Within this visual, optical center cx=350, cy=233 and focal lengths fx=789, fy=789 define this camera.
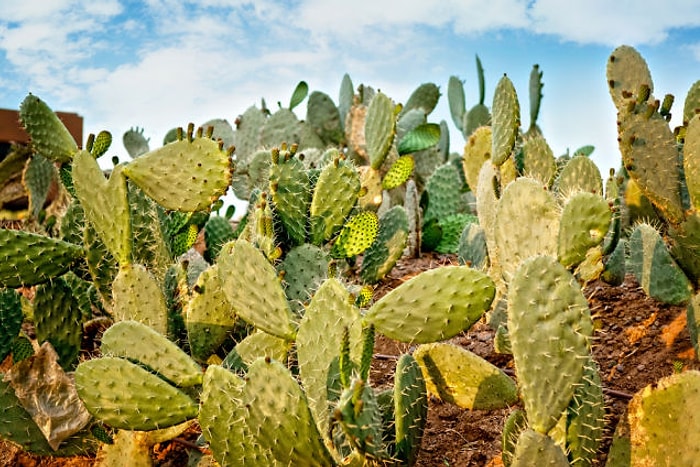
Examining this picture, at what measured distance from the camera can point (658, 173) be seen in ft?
8.34

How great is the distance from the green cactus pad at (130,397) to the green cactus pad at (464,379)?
0.65m

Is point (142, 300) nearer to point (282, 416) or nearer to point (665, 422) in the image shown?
point (282, 416)

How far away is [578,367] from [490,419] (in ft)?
2.17

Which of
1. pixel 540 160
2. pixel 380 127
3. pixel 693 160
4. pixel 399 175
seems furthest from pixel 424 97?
pixel 693 160

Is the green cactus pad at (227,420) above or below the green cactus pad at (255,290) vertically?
below

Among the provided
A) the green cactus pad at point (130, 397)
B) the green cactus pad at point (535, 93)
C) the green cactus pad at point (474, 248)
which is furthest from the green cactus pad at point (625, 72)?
the green cactus pad at point (535, 93)

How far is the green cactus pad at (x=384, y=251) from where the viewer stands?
10.3ft

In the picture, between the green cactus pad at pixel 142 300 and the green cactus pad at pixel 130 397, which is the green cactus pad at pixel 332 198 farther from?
the green cactus pad at pixel 130 397

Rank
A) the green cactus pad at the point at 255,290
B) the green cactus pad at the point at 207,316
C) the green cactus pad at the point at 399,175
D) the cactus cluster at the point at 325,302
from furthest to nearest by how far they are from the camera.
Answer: the green cactus pad at the point at 399,175
the green cactus pad at the point at 207,316
the green cactus pad at the point at 255,290
the cactus cluster at the point at 325,302

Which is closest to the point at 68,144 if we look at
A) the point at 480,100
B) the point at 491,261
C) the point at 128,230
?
the point at 128,230

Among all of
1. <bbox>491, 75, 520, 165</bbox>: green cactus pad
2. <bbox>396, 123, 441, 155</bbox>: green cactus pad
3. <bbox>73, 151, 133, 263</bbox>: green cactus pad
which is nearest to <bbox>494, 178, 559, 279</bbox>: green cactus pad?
<bbox>491, 75, 520, 165</bbox>: green cactus pad

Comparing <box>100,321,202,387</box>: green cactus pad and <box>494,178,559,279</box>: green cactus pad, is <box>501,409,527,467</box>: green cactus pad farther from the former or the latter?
<box>100,321,202,387</box>: green cactus pad

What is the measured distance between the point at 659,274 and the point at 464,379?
0.94 metres

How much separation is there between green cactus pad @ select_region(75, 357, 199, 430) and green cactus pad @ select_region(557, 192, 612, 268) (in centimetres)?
105
